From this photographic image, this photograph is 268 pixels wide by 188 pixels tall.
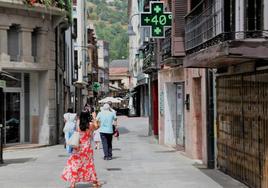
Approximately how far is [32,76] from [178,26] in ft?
26.4

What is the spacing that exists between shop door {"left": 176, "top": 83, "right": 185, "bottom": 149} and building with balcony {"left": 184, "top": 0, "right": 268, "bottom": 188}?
23.7 ft

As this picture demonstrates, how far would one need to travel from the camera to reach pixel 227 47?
942 centimetres

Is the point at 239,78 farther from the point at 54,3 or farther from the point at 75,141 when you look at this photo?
the point at 54,3

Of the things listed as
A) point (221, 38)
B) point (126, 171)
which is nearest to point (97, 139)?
point (126, 171)

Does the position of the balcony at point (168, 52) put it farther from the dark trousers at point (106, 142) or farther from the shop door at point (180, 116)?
the dark trousers at point (106, 142)

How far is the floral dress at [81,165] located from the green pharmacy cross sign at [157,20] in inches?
425

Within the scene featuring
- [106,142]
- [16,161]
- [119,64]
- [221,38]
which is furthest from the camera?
[119,64]

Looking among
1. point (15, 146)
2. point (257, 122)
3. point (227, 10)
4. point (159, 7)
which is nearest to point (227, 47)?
point (257, 122)

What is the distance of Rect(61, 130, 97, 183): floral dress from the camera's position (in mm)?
12023

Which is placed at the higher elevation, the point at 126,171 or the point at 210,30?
the point at 210,30

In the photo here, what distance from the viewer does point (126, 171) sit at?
15.1 meters

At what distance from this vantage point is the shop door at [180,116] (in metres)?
22.3

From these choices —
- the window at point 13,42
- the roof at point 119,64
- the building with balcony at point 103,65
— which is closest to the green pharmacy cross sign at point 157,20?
the window at point 13,42

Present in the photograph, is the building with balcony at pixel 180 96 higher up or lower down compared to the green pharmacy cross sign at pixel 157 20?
lower down
